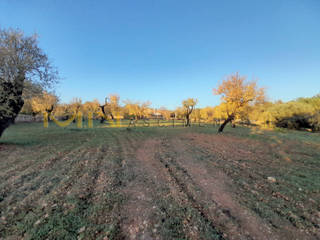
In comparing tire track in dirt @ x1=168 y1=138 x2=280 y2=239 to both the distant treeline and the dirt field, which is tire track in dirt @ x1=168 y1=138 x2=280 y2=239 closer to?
the dirt field

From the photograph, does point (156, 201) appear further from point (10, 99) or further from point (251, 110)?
point (251, 110)

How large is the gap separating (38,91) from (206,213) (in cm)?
1586

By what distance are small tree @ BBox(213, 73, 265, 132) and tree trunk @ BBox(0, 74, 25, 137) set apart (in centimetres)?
2403

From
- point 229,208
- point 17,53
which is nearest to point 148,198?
point 229,208

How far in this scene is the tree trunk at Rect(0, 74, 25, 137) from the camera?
32.1ft

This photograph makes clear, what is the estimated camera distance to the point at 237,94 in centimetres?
1964

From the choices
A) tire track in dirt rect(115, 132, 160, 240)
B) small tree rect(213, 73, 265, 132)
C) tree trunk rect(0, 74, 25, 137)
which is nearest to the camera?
tire track in dirt rect(115, 132, 160, 240)

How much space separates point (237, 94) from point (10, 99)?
26303mm

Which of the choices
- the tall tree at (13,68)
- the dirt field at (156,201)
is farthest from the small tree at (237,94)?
the tall tree at (13,68)

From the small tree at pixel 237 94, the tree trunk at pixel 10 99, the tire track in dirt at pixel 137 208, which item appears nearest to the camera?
the tire track in dirt at pixel 137 208

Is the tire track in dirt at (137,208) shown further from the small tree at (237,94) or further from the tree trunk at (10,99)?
the small tree at (237,94)

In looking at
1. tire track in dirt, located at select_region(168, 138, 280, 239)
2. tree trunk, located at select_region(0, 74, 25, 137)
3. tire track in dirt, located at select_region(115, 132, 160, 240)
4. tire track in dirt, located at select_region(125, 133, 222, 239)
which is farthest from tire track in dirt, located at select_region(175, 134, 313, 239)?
tree trunk, located at select_region(0, 74, 25, 137)

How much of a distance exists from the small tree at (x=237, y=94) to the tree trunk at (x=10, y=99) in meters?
24.0

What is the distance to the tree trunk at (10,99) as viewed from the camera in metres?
9.79
